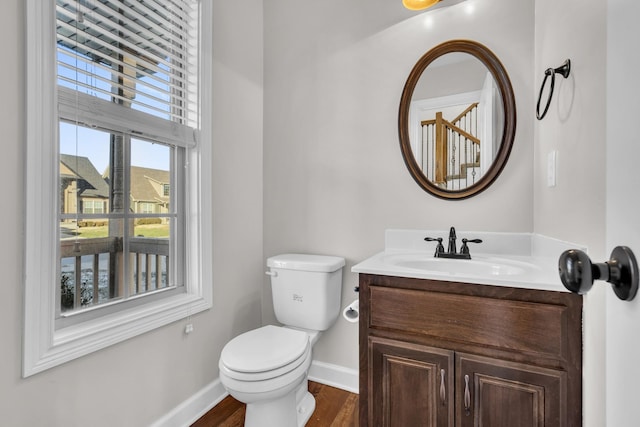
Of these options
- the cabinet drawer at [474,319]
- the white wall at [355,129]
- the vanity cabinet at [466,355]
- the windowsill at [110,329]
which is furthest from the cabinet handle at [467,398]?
the windowsill at [110,329]

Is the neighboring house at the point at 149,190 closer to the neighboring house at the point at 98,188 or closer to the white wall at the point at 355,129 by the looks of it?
the neighboring house at the point at 98,188

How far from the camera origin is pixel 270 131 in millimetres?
2129

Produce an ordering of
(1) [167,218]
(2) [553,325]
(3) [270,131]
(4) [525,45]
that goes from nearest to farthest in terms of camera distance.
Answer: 1. (2) [553,325]
2. (4) [525,45]
3. (1) [167,218]
4. (3) [270,131]

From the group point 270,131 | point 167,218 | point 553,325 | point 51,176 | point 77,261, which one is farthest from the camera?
point 270,131

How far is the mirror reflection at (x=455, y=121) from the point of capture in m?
1.56

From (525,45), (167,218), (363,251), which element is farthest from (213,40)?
(525,45)

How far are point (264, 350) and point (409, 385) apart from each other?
2.01 ft

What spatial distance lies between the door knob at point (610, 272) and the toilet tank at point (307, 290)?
4.38 ft

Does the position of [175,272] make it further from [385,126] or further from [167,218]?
[385,126]

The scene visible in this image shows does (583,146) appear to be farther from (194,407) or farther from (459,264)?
(194,407)

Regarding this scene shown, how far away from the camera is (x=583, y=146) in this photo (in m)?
0.94

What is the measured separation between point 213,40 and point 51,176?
1.11 meters

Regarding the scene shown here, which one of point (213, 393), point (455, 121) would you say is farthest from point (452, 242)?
point (213, 393)

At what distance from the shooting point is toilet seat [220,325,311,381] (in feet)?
4.15
